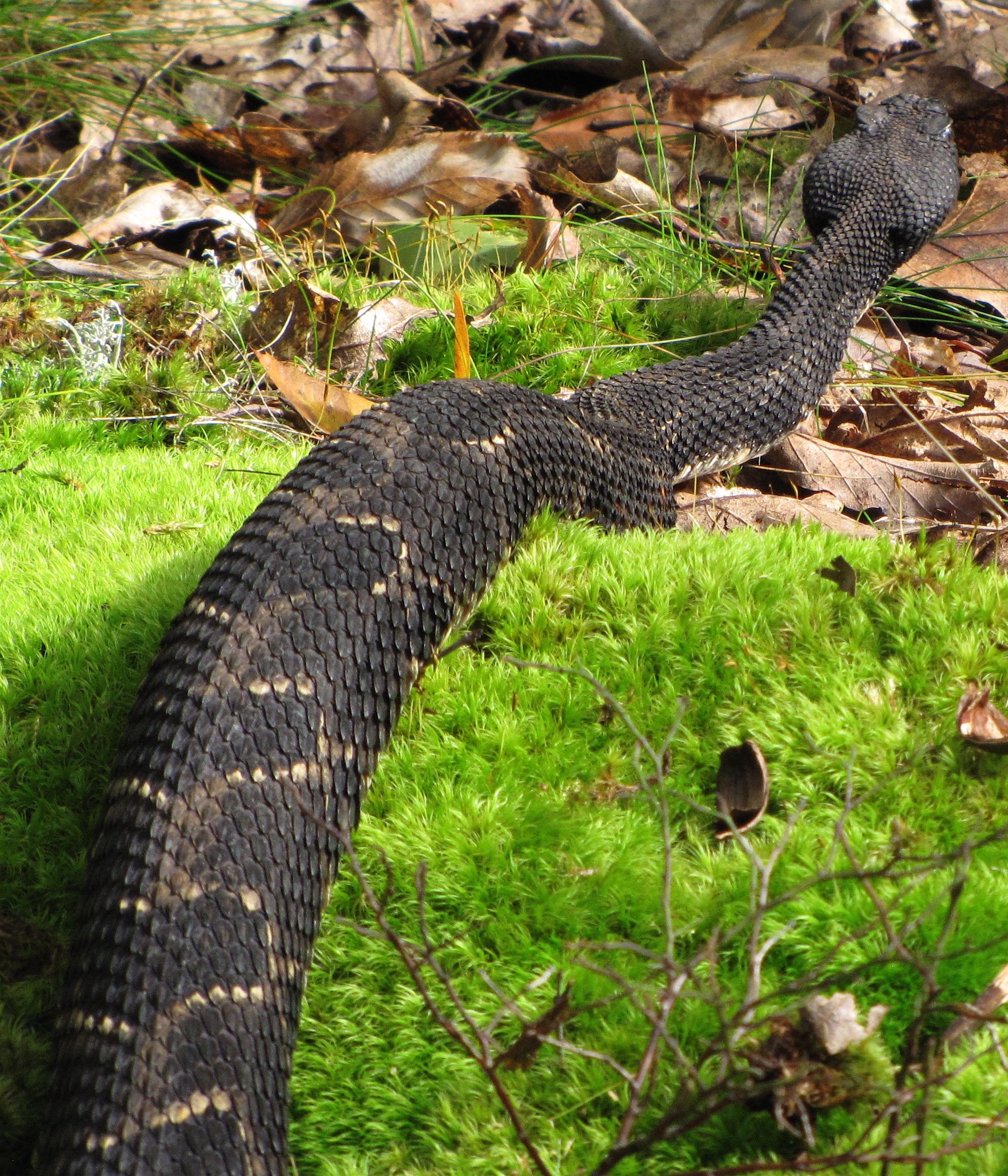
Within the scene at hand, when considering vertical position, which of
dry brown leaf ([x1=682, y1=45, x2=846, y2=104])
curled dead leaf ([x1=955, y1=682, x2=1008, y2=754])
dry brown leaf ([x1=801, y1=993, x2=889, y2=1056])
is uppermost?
dry brown leaf ([x1=682, y1=45, x2=846, y2=104])

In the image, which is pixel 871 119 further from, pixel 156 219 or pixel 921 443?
pixel 156 219

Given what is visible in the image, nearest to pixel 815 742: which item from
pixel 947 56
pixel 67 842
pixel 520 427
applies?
pixel 520 427

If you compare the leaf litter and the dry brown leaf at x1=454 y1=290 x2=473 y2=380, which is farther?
the leaf litter

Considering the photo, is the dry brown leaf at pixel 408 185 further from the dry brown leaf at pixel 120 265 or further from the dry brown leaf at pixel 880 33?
the dry brown leaf at pixel 880 33

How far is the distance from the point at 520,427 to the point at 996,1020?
2.23m

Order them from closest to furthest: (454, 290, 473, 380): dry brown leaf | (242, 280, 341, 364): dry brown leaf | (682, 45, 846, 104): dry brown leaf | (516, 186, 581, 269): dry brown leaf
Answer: (454, 290, 473, 380): dry brown leaf, (242, 280, 341, 364): dry brown leaf, (516, 186, 581, 269): dry brown leaf, (682, 45, 846, 104): dry brown leaf

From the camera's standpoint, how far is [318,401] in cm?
473

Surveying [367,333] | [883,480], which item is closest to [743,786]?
[883,480]

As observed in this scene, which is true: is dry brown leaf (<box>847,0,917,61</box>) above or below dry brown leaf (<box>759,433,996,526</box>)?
above

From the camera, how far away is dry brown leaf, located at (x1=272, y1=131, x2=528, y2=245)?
6.04 meters

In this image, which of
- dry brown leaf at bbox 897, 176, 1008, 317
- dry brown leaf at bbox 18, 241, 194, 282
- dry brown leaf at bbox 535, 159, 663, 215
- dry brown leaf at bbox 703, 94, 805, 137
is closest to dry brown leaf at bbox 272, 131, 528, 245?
dry brown leaf at bbox 535, 159, 663, 215

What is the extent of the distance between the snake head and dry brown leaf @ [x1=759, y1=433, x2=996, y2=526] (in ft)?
3.78

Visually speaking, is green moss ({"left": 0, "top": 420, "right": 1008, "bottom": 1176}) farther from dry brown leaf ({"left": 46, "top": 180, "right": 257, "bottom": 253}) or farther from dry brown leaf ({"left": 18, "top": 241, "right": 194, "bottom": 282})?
dry brown leaf ({"left": 46, "top": 180, "right": 257, "bottom": 253})

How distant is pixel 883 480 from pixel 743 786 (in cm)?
233
